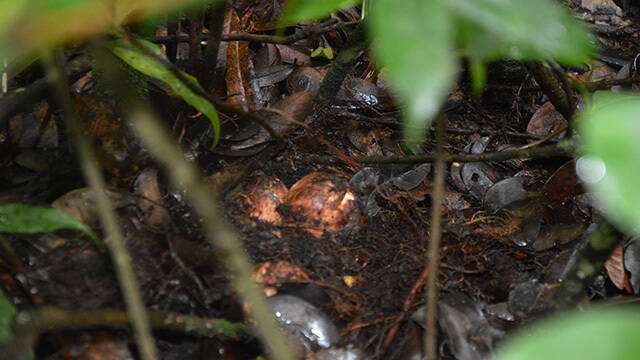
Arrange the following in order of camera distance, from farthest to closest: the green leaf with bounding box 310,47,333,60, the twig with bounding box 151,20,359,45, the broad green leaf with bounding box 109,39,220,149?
1. the green leaf with bounding box 310,47,333,60
2. the twig with bounding box 151,20,359,45
3. the broad green leaf with bounding box 109,39,220,149

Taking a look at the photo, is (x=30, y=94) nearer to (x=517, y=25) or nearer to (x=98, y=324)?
(x=98, y=324)

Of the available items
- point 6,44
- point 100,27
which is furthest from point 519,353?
point 100,27

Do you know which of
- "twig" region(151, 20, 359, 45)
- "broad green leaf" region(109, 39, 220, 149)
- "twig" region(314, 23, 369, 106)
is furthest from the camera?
"twig" region(314, 23, 369, 106)

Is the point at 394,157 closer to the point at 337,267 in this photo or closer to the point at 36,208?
the point at 337,267

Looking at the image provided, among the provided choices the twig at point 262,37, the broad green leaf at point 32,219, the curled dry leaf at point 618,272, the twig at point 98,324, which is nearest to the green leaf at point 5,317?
the twig at point 98,324

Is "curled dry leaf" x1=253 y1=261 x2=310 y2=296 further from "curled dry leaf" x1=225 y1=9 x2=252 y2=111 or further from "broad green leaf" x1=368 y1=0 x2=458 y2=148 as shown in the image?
"broad green leaf" x1=368 y1=0 x2=458 y2=148

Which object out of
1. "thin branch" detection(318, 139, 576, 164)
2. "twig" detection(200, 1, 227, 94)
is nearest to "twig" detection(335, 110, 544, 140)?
"thin branch" detection(318, 139, 576, 164)

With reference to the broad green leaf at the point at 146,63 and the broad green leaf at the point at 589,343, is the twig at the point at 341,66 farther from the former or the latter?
the broad green leaf at the point at 589,343

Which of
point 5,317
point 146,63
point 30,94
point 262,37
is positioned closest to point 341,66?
point 262,37
